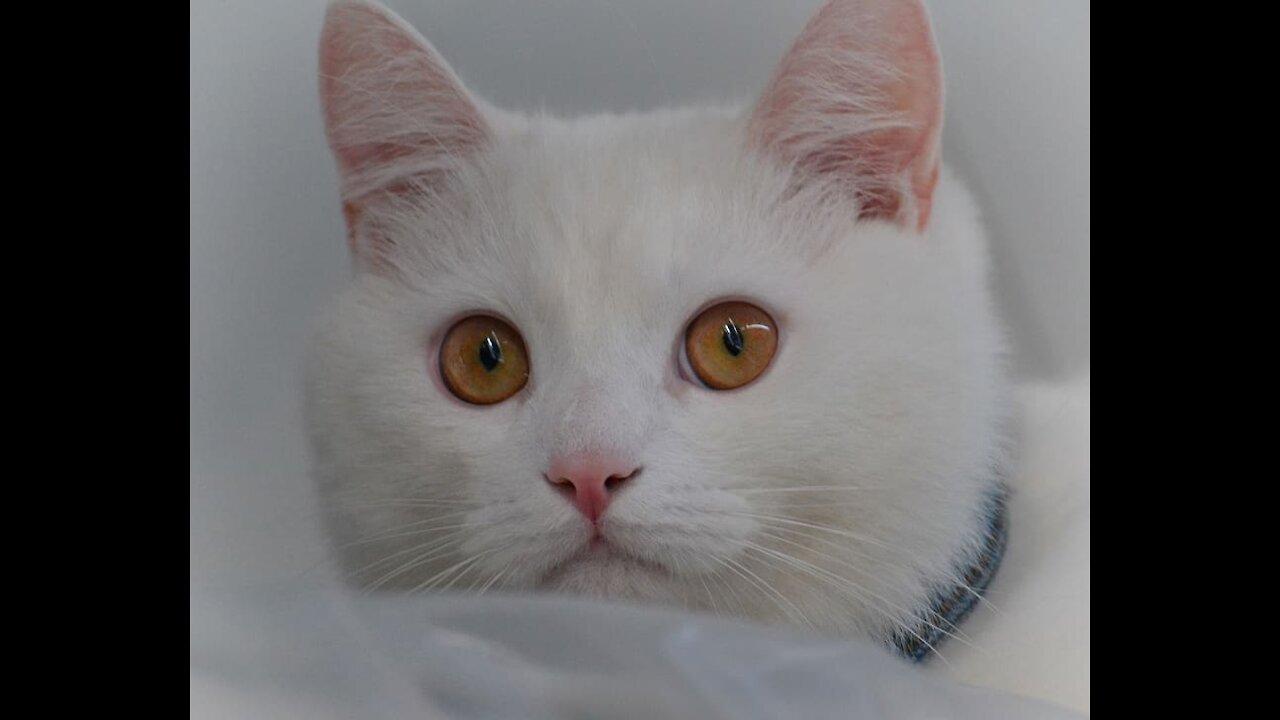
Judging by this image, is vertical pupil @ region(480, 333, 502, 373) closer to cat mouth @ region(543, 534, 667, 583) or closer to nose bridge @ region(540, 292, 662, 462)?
nose bridge @ region(540, 292, 662, 462)

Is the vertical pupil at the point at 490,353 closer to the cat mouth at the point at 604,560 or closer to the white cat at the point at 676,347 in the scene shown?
the white cat at the point at 676,347

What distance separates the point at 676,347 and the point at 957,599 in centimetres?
38

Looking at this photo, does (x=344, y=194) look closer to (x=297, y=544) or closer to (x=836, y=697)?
(x=297, y=544)

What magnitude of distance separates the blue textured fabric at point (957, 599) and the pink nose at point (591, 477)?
337 millimetres

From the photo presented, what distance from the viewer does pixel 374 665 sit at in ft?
3.22

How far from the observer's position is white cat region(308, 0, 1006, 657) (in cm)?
98

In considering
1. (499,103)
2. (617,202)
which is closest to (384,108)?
(499,103)

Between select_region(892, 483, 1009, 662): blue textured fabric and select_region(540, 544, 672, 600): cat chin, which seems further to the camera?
select_region(892, 483, 1009, 662): blue textured fabric

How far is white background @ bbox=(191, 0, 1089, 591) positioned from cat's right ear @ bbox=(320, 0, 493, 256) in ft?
0.12

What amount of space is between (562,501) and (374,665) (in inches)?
8.2

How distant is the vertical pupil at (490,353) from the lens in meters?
1.05

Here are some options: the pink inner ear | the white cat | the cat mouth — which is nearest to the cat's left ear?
the white cat

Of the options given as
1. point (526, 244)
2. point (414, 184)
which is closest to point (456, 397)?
point (526, 244)

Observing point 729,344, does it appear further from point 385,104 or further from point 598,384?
point 385,104
